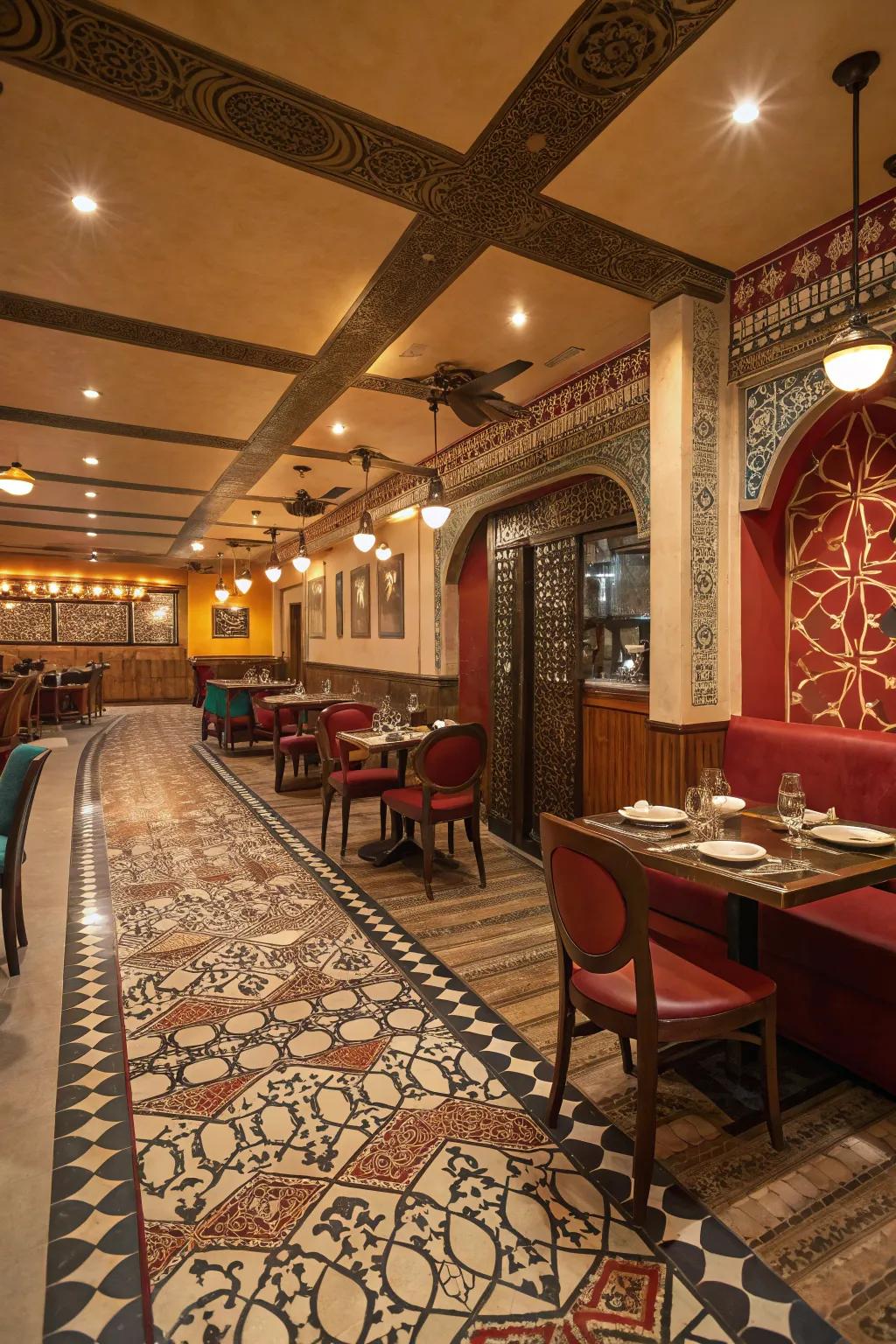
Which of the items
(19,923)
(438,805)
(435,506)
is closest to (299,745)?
(438,805)

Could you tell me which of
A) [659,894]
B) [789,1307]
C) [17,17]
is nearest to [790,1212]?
[789,1307]

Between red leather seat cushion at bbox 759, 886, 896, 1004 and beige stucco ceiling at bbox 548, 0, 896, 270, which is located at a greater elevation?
beige stucco ceiling at bbox 548, 0, 896, 270

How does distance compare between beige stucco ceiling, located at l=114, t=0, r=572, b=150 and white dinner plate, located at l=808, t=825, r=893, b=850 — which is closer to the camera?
beige stucco ceiling, located at l=114, t=0, r=572, b=150

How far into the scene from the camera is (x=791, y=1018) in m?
2.60

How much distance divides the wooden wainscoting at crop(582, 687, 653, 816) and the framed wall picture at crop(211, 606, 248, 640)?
42.8 feet

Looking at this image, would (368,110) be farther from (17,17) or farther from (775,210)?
(775,210)

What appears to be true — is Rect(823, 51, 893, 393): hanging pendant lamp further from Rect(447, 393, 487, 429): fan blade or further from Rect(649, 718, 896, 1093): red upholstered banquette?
Rect(447, 393, 487, 429): fan blade

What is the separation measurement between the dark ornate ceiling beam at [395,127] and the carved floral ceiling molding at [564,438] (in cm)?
118

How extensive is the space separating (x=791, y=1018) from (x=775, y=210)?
337cm

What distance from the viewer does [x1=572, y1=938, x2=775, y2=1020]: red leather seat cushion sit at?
190cm

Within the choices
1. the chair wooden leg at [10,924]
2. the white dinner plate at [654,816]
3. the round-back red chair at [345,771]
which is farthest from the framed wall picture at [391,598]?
the white dinner plate at [654,816]

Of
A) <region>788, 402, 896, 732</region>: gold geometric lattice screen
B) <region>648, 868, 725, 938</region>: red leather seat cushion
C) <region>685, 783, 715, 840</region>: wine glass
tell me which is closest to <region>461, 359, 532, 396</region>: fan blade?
<region>788, 402, 896, 732</region>: gold geometric lattice screen

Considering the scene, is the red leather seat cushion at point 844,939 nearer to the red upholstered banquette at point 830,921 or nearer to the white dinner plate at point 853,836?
the red upholstered banquette at point 830,921

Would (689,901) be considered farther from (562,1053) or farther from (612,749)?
(612,749)
